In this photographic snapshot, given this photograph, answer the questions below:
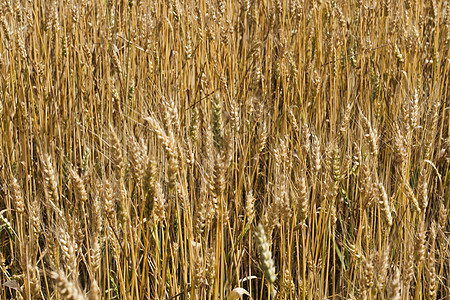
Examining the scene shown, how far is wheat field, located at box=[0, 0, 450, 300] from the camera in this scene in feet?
3.24

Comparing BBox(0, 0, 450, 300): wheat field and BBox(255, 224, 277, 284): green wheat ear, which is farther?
BBox(0, 0, 450, 300): wheat field

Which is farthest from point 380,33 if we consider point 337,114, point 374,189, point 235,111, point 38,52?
point 38,52

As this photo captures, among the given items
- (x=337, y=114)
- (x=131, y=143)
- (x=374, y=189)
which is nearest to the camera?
(x=131, y=143)

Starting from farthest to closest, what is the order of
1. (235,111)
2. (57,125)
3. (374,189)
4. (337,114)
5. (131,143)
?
(337,114) → (57,125) → (235,111) → (374,189) → (131,143)

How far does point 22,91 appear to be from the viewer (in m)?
1.79

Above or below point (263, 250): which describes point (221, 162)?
above

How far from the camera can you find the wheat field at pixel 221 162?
3.24 feet

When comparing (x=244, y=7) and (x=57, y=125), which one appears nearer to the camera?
(x=57, y=125)

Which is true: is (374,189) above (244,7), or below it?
below

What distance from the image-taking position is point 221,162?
2.94 ft

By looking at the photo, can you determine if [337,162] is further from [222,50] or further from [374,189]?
[222,50]

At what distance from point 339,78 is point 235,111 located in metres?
0.93

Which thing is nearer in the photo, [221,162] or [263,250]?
[263,250]

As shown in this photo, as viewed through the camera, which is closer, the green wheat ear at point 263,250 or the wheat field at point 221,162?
the green wheat ear at point 263,250
